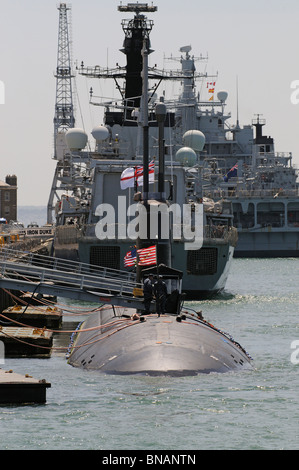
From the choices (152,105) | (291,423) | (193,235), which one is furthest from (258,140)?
(291,423)

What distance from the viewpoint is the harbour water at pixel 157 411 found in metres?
21.0

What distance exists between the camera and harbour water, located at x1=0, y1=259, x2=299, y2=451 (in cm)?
2105

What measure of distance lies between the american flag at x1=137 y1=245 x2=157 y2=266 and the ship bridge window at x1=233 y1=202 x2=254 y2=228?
105 metres

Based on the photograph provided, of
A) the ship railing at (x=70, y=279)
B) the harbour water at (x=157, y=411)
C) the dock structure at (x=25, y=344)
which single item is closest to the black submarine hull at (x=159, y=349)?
the harbour water at (x=157, y=411)

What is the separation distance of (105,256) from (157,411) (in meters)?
35.2

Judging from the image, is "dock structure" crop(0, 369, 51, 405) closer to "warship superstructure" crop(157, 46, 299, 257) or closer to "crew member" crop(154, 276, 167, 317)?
"crew member" crop(154, 276, 167, 317)

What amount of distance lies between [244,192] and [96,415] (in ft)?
381

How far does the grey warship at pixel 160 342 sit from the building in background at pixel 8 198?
117938 mm

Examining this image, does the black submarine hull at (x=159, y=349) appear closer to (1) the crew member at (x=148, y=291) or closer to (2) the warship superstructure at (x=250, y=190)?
(1) the crew member at (x=148, y=291)

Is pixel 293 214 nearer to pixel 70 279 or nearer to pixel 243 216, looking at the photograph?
pixel 243 216

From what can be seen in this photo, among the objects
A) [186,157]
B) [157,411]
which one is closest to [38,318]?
[157,411]

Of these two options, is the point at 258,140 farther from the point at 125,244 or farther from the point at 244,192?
the point at 125,244

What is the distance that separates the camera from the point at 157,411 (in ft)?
76.5

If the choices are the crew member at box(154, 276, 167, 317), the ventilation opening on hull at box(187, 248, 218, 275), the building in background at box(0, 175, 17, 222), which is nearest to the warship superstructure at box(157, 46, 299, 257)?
the building in background at box(0, 175, 17, 222)
